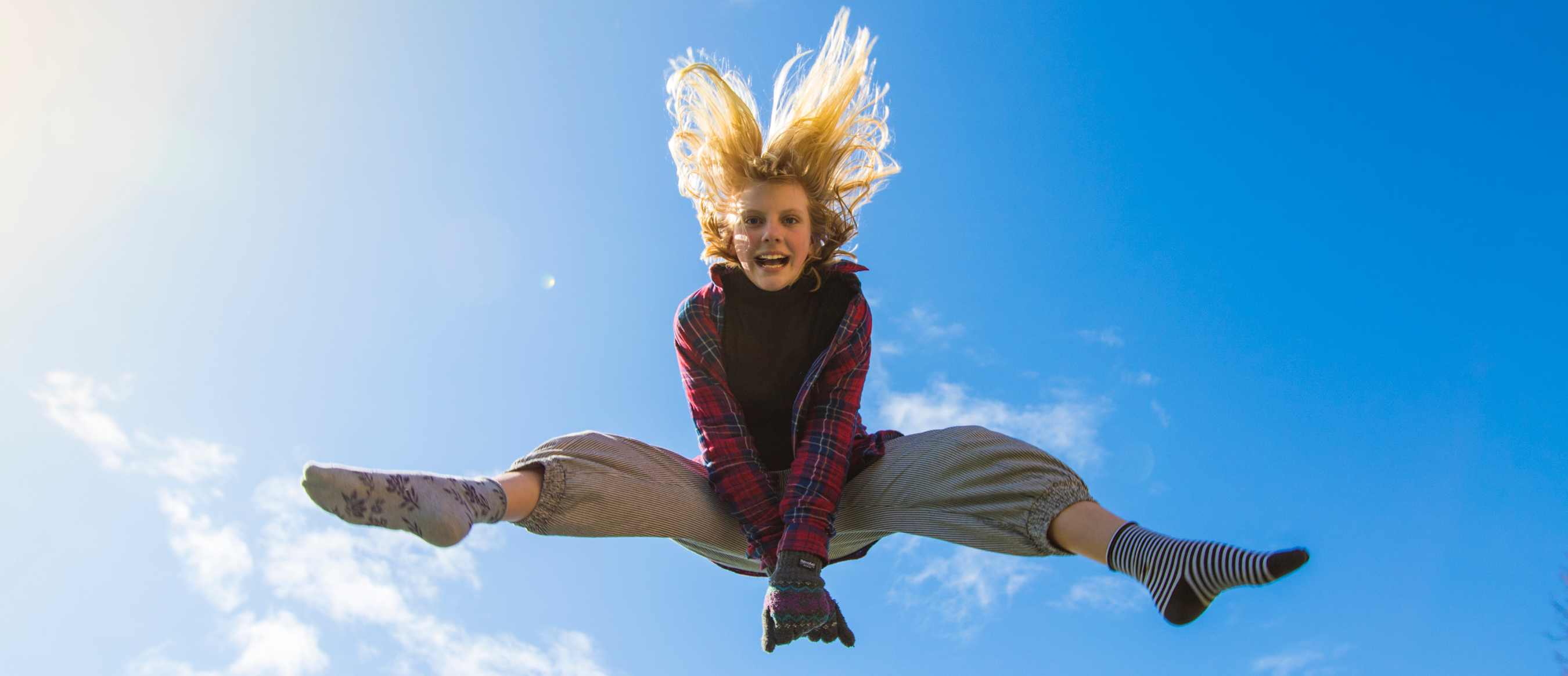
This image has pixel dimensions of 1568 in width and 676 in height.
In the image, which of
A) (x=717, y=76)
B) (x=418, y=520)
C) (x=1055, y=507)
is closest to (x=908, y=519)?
(x=1055, y=507)

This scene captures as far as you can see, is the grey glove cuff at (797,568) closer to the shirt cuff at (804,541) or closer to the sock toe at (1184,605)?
the shirt cuff at (804,541)

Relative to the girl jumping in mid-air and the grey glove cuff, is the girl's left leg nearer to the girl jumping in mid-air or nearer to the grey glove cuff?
the girl jumping in mid-air

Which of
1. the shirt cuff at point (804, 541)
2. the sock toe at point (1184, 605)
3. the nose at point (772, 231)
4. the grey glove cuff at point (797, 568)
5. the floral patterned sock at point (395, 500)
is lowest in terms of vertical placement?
the sock toe at point (1184, 605)

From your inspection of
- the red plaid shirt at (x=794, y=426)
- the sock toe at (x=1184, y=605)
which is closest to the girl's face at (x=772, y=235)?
the red plaid shirt at (x=794, y=426)

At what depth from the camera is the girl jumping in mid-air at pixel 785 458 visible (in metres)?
2.98

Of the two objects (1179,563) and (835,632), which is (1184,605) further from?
(835,632)

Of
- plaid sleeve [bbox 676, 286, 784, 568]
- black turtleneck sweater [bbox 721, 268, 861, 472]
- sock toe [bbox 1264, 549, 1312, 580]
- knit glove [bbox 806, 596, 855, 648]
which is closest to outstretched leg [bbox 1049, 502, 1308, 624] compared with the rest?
sock toe [bbox 1264, 549, 1312, 580]

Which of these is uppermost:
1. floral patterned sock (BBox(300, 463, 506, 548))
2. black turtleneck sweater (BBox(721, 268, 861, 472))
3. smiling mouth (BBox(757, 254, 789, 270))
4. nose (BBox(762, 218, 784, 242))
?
nose (BBox(762, 218, 784, 242))

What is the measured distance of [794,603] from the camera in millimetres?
3373

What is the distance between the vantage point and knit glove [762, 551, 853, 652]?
3.37 metres

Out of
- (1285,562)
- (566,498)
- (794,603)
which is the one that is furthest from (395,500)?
(1285,562)

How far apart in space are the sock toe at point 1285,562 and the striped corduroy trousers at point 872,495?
34.3 inches

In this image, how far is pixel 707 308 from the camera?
163 inches

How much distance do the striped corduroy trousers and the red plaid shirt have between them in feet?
0.43
